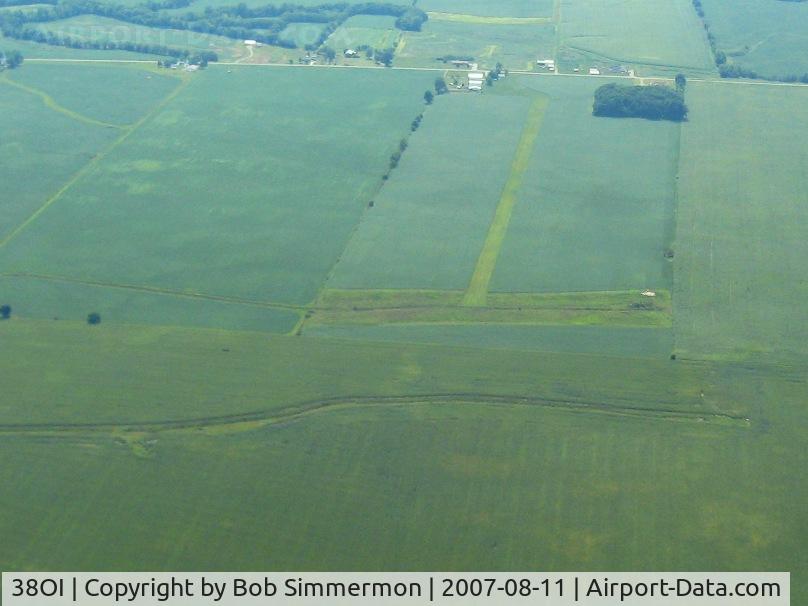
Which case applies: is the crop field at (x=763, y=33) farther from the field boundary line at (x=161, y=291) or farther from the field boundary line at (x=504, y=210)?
the field boundary line at (x=161, y=291)

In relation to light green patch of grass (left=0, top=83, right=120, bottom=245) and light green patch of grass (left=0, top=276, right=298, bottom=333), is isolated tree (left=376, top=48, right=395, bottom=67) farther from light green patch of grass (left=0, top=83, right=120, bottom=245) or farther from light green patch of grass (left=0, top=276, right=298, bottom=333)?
light green patch of grass (left=0, top=276, right=298, bottom=333)

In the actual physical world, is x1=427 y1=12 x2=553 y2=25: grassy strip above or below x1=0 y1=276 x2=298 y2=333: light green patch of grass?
below

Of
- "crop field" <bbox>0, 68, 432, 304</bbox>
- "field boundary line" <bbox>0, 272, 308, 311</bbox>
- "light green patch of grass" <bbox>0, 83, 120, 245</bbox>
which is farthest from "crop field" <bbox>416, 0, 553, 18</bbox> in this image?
"field boundary line" <bbox>0, 272, 308, 311</bbox>

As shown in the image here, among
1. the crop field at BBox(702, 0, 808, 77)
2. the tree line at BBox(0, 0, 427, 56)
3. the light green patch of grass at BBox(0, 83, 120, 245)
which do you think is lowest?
the tree line at BBox(0, 0, 427, 56)

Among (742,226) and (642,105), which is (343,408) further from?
(642,105)

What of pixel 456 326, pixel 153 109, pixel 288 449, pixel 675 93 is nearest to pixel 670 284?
pixel 456 326

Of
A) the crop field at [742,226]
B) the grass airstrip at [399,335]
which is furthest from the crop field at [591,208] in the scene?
the crop field at [742,226]

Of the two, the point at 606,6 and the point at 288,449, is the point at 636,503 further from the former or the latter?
the point at 606,6

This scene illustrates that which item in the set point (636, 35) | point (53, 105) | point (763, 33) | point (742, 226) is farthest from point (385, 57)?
point (742, 226)
